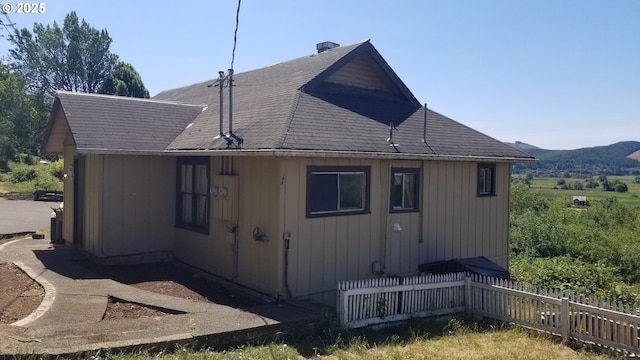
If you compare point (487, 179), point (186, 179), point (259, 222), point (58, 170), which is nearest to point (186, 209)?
point (186, 179)

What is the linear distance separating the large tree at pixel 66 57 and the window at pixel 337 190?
1857 inches

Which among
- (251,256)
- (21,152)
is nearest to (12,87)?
(21,152)

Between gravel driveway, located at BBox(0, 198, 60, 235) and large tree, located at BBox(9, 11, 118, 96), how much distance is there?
26443 mm

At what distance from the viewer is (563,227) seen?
18531 millimetres

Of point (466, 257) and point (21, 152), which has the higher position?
point (21, 152)

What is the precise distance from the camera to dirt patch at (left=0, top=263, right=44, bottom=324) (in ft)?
23.9

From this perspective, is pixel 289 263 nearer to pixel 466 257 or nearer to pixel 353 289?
pixel 353 289

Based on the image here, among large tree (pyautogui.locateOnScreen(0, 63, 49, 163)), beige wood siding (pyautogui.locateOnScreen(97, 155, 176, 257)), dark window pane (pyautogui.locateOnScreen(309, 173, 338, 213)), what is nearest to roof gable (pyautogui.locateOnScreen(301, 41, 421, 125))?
dark window pane (pyautogui.locateOnScreen(309, 173, 338, 213))

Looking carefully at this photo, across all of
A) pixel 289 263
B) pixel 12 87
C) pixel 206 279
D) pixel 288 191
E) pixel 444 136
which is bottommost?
pixel 206 279

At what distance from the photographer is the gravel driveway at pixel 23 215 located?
55.3 feet

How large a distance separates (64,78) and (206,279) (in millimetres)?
47718

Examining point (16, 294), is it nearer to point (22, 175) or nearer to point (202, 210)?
point (202, 210)

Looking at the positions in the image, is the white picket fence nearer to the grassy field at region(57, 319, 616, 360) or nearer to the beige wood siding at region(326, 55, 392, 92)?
the grassy field at region(57, 319, 616, 360)

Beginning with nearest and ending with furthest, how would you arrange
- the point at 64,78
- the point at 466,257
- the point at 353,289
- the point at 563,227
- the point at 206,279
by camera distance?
the point at 353,289
the point at 206,279
the point at 466,257
the point at 563,227
the point at 64,78
